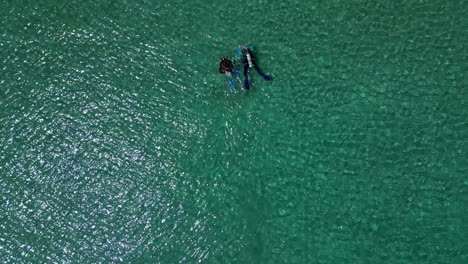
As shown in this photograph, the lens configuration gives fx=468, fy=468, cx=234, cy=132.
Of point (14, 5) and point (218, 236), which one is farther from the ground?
point (14, 5)

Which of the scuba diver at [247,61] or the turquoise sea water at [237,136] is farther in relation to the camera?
the scuba diver at [247,61]

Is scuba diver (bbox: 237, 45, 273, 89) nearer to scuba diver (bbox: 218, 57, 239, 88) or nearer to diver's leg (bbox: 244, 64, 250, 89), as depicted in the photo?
diver's leg (bbox: 244, 64, 250, 89)

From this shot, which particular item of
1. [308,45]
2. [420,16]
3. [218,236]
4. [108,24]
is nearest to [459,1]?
[420,16]

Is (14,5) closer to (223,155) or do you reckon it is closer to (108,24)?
(108,24)

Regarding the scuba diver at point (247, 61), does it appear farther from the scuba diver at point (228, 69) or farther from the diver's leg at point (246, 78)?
the scuba diver at point (228, 69)

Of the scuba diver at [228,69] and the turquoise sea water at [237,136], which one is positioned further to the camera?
the scuba diver at [228,69]

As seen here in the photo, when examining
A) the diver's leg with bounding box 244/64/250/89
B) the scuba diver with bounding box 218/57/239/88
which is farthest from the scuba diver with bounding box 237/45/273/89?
the scuba diver with bounding box 218/57/239/88

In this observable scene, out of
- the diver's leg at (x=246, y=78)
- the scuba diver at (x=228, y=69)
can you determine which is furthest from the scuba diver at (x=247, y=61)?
the scuba diver at (x=228, y=69)
